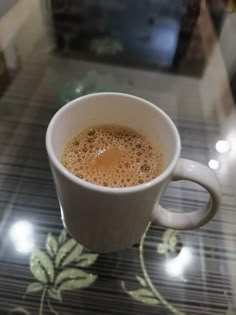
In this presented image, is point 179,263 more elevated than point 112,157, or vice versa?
point 112,157

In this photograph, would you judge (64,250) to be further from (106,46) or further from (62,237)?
(106,46)

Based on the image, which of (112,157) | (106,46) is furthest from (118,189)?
(106,46)

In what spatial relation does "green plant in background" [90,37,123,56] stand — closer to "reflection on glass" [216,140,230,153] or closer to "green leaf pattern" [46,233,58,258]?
"reflection on glass" [216,140,230,153]

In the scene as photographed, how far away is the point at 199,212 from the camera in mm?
376

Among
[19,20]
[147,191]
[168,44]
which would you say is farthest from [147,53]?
[147,191]

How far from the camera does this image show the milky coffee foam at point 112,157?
0.37 metres

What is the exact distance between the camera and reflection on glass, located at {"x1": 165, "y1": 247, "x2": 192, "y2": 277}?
1.43 ft

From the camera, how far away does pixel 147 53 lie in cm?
79

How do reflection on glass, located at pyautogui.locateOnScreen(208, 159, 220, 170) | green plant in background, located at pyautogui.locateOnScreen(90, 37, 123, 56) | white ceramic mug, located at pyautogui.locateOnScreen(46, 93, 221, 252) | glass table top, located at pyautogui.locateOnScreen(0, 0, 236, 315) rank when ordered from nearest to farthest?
white ceramic mug, located at pyautogui.locateOnScreen(46, 93, 221, 252), glass table top, located at pyautogui.locateOnScreen(0, 0, 236, 315), reflection on glass, located at pyautogui.locateOnScreen(208, 159, 220, 170), green plant in background, located at pyautogui.locateOnScreen(90, 37, 123, 56)

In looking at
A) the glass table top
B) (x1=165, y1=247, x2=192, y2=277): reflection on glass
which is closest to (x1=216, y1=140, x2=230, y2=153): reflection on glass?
the glass table top

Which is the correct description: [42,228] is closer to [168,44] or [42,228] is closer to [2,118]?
[2,118]

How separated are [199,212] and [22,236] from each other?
24cm

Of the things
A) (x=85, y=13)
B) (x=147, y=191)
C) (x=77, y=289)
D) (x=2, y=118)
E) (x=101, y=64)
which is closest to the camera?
(x=147, y=191)

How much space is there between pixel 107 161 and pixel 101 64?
0.42 metres
